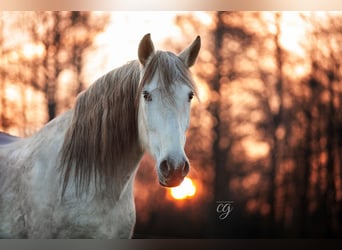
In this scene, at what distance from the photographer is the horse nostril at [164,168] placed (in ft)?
6.41

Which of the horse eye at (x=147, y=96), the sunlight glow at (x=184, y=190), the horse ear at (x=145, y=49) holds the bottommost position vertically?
the sunlight glow at (x=184, y=190)

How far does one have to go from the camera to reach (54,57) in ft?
7.96

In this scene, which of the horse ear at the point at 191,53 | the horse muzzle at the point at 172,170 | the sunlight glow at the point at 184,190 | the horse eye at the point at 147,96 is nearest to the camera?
the horse muzzle at the point at 172,170

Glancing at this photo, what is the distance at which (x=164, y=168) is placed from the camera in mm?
1972

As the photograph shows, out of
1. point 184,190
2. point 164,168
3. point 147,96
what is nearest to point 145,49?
point 147,96

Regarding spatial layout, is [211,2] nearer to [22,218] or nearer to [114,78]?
[114,78]

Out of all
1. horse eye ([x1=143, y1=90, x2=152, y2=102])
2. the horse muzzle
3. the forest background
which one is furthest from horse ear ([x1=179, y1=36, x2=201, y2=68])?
the horse muzzle

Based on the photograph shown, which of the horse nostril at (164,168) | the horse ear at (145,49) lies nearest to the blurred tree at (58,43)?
the horse ear at (145,49)

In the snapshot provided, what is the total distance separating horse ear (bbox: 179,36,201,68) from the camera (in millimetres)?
2201

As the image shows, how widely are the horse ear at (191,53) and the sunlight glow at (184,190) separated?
65cm

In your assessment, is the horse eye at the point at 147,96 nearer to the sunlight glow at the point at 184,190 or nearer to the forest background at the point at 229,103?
the forest background at the point at 229,103

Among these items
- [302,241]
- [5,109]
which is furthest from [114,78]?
[302,241]

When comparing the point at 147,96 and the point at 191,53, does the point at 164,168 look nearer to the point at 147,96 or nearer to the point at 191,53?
the point at 147,96

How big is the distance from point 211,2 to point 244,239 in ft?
4.54
